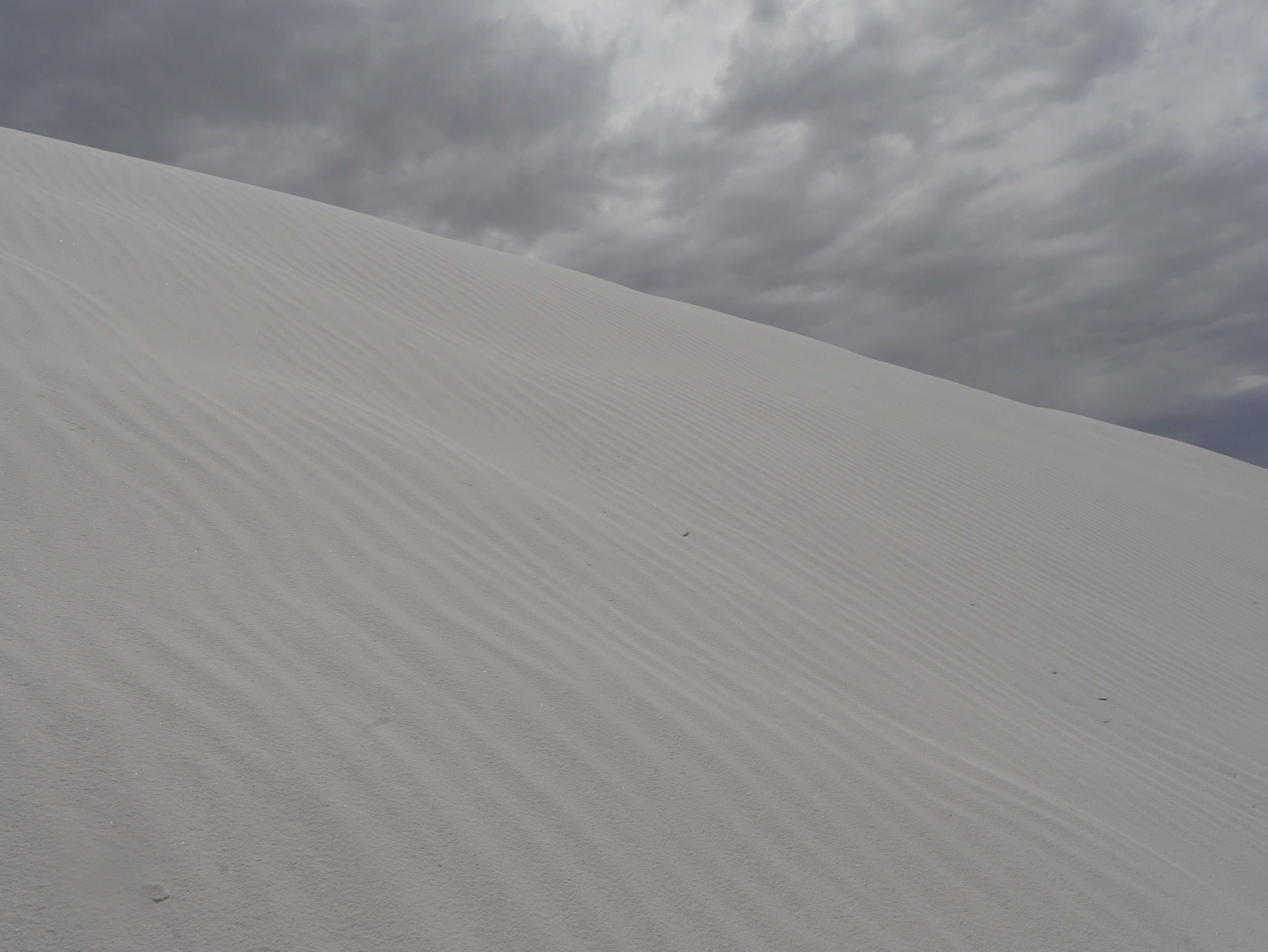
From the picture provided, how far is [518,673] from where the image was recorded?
9.41 feet

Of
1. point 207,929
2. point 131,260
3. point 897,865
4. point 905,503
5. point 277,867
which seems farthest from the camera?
point 905,503

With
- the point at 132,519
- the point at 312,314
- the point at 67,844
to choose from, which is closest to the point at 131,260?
the point at 312,314

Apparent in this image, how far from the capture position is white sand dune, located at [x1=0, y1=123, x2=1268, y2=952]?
1.99 m

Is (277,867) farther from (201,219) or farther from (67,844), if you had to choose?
(201,219)

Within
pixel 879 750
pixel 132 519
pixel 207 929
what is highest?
pixel 132 519

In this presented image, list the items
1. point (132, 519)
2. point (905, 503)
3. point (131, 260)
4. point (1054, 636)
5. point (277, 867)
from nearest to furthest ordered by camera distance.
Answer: point (277, 867)
point (132, 519)
point (1054, 636)
point (131, 260)
point (905, 503)

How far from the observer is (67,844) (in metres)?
1.77

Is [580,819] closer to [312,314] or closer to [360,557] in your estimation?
[360,557]

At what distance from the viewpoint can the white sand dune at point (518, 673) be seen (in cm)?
199

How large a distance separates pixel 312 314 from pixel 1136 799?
6.63m

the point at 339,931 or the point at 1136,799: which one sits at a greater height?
the point at 1136,799

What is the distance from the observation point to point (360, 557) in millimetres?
3334

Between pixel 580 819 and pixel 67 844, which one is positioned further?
pixel 580 819

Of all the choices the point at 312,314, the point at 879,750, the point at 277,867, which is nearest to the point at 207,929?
the point at 277,867
